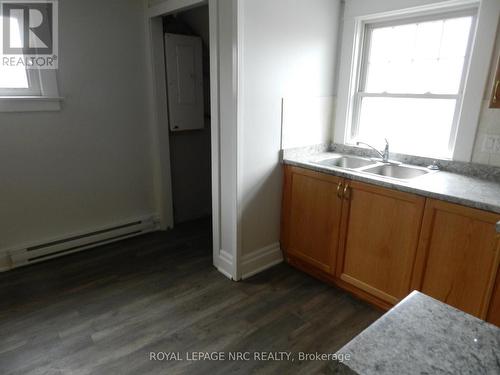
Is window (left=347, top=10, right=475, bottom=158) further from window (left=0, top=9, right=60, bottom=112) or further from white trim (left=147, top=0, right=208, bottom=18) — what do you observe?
window (left=0, top=9, right=60, bottom=112)

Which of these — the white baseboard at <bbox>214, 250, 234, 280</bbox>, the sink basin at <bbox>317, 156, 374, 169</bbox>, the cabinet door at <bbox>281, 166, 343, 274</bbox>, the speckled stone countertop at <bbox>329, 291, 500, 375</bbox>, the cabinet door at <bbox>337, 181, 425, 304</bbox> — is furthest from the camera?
the sink basin at <bbox>317, 156, 374, 169</bbox>

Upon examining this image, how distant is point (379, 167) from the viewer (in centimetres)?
250

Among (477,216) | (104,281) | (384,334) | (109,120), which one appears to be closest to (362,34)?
(477,216)

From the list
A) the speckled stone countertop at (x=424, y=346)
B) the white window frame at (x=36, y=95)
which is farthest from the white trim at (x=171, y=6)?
the speckled stone countertop at (x=424, y=346)

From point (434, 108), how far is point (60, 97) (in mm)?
2780

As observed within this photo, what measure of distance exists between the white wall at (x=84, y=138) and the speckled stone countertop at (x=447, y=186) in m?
1.66

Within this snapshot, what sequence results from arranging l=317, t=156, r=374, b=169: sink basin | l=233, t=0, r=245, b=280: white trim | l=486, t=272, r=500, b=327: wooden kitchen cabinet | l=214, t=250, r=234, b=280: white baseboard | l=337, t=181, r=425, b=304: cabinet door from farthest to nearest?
l=317, t=156, r=374, b=169: sink basin
l=214, t=250, r=234, b=280: white baseboard
l=233, t=0, r=245, b=280: white trim
l=337, t=181, r=425, b=304: cabinet door
l=486, t=272, r=500, b=327: wooden kitchen cabinet

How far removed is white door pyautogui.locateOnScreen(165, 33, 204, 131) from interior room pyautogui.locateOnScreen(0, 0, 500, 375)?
0.6 inches

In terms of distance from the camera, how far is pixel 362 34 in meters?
2.66

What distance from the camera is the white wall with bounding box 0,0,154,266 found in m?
2.56

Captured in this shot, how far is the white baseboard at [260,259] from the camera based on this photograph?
255 cm

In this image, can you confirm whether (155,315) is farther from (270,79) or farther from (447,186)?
(447,186)

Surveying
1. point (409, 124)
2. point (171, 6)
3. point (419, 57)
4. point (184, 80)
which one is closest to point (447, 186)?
point (409, 124)

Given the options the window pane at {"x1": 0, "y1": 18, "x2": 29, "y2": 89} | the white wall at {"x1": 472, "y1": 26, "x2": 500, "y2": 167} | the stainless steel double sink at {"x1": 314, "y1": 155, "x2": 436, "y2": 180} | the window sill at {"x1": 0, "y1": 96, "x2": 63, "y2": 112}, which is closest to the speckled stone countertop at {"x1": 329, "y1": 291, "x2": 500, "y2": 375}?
the stainless steel double sink at {"x1": 314, "y1": 155, "x2": 436, "y2": 180}
